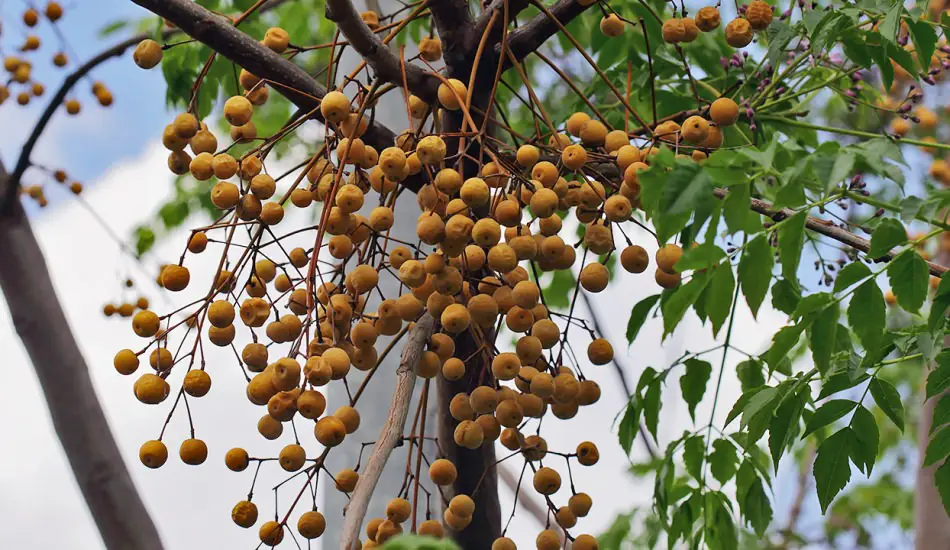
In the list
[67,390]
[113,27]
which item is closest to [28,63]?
[113,27]

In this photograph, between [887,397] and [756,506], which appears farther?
[756,506]

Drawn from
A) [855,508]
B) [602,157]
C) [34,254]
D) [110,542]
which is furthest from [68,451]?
[855,508]

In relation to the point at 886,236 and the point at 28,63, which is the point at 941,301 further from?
the point at 28,63

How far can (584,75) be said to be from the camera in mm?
2881

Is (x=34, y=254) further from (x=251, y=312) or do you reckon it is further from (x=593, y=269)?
(x=593, y=269)

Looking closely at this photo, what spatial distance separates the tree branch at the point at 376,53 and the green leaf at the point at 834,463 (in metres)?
0.58

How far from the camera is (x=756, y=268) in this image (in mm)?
882

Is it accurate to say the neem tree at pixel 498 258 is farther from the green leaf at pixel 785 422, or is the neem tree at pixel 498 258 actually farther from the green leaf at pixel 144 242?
the green leaf at pixel 144 242

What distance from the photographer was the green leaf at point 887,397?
→ 111cm

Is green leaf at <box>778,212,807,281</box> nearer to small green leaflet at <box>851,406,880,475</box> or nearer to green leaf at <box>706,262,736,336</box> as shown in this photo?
green leaf at <box>706,262,736,336</box>

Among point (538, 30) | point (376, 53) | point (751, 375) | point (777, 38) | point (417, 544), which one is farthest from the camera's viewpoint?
point (751, 375)

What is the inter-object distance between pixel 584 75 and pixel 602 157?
1.91 m

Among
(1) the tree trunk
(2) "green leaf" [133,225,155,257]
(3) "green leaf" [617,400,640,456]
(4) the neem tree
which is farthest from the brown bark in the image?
(2) "green leaf" [133,225,155,257]

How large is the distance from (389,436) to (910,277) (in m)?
0.50
